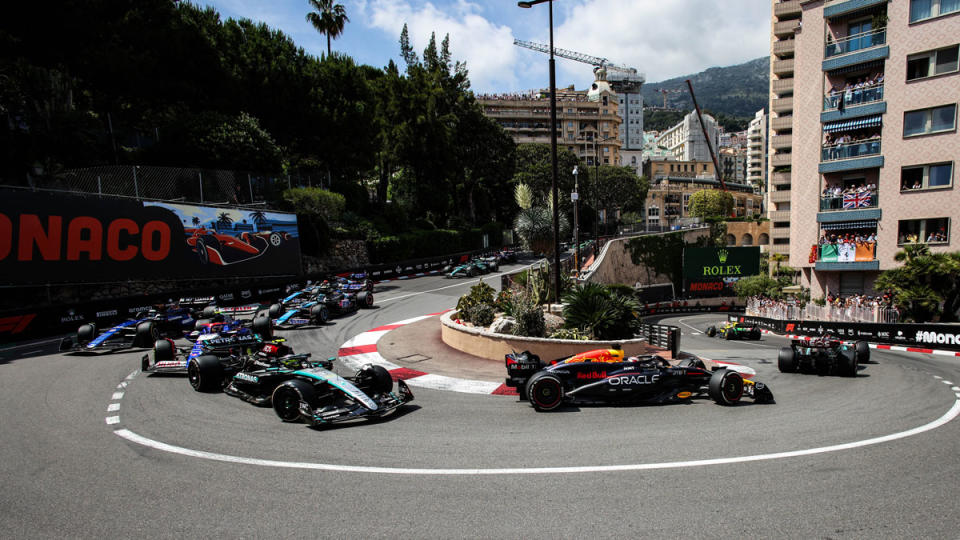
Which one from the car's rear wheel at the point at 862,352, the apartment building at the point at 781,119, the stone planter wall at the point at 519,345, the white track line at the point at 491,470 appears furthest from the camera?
the apartment building at the point at 781,119

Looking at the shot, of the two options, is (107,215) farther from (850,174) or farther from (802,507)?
(850,174)

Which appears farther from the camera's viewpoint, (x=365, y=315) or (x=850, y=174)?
(x=850, y=174)

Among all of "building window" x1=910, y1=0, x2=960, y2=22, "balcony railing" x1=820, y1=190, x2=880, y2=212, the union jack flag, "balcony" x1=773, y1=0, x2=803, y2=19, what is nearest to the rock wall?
"balcony railing" x1=820, y1=190, x2=880, y2=212

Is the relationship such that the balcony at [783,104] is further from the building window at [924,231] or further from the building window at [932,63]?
the building window at [924,231]

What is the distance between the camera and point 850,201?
28.9 m

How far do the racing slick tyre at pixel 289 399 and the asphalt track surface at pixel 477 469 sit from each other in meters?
0.21

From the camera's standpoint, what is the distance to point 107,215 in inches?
883

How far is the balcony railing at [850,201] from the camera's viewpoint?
28.3 meters

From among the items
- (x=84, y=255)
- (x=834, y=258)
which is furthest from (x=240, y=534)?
(x=834, y=258)

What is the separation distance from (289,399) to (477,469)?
383 centimetres

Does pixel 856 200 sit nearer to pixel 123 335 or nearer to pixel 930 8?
pixel 930 8

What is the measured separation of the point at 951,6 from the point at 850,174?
9.02 meters

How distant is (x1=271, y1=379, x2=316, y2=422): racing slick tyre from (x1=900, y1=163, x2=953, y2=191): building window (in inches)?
1274

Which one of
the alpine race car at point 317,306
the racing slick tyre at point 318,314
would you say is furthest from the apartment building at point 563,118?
the racing slick tyre at point 318,314
